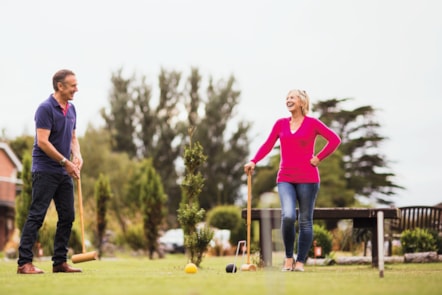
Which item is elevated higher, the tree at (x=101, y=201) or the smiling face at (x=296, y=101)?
the smiling face at (x=296, y=101)

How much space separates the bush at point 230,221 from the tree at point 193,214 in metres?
14.2

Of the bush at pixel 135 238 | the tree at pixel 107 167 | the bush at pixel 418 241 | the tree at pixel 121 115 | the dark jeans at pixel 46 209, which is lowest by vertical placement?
the bush at pixel 135 238

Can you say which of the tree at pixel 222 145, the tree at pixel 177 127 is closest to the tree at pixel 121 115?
the tree at pixel 177 127

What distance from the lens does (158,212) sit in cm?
1858

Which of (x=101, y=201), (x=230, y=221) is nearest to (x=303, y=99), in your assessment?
(x=101, y=201)

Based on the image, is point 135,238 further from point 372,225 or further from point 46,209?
point 46,209

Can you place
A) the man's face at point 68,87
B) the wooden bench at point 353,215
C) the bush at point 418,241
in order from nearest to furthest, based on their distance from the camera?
the man's face at point 68,87 → the wooden bench at point 353,215 → the bush at point 418,241

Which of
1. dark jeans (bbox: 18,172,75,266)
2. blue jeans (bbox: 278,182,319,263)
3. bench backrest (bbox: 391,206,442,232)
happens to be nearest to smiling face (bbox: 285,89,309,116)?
blue jeans (bbox: 278,182,319,263)

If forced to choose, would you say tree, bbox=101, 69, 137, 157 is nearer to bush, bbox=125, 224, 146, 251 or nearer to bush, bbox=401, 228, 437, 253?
bush, bbox=125, 224, 146, 251

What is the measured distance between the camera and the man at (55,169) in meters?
6.52

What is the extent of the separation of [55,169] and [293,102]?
2329 millimetres

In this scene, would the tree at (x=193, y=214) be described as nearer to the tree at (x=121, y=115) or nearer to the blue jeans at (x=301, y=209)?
the blue jeans at (x=301, y=209)

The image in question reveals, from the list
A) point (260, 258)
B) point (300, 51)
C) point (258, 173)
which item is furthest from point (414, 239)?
point (258, 173)

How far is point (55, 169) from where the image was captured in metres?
6.68
